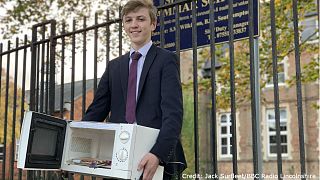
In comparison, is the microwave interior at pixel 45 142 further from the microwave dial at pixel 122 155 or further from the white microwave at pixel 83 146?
the microwave dial at pixel 122 155

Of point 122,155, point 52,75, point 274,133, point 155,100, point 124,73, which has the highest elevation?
point 52,75

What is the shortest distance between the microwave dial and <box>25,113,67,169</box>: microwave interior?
50 centimetres

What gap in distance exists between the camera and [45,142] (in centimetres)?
256

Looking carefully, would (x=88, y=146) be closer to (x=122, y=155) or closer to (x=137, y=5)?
(x=122, y=155)

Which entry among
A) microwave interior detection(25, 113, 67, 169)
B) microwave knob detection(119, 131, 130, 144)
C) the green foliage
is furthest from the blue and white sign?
the green foliage

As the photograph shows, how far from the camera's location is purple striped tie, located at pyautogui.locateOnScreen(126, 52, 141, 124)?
8.41ft

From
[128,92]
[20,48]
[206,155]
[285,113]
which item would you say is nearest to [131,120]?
[128,92]

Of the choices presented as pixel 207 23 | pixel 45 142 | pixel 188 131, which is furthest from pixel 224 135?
pixel 45 142

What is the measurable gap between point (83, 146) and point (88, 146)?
5 centimetres

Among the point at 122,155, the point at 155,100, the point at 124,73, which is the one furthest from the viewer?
the point at 124,73

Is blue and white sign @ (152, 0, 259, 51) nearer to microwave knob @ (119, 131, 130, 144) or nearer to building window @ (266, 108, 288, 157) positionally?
microwave knob @ (119, 131, 130, 144)

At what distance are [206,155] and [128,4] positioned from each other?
2297cm

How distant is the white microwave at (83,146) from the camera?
2209mm

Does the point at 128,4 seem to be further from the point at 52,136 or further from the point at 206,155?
the point at 206,155
